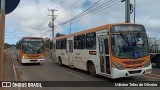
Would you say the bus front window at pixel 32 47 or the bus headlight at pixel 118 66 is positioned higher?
the bus front window at pixel 32 47

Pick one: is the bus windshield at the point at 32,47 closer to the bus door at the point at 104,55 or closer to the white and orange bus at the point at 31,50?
the white and orange bus at the point at 31,50

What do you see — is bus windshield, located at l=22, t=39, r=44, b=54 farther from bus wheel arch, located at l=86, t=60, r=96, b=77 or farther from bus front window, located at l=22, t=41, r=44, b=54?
bus wheel arch, located at l=86, t=60, r=96, b=77

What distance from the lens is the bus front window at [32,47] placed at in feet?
88.8

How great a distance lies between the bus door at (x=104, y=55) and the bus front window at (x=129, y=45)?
0.56 metres

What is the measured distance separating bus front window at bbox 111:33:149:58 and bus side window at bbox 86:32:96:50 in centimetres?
237

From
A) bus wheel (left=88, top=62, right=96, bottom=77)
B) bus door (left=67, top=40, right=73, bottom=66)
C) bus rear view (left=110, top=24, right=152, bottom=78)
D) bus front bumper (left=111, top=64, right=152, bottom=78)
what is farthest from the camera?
bus door (left=67, top=40, right=73, bottom=66)

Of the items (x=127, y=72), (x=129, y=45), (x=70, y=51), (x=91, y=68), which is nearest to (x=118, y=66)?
(x=127, y=72)

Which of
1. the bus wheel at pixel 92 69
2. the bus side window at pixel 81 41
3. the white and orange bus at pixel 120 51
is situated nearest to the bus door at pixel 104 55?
the white and orange bus at pixel 120 51

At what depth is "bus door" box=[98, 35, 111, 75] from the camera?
13773 mm

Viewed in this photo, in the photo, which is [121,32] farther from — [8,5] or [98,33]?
[8,5]

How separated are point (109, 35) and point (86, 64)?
4169mm

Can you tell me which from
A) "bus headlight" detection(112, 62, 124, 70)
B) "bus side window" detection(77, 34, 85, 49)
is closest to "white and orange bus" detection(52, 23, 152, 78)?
"bus headlight" detection(112, 62, 124, 70)

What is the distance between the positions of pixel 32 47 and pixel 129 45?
15416mm

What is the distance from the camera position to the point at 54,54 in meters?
27.6
